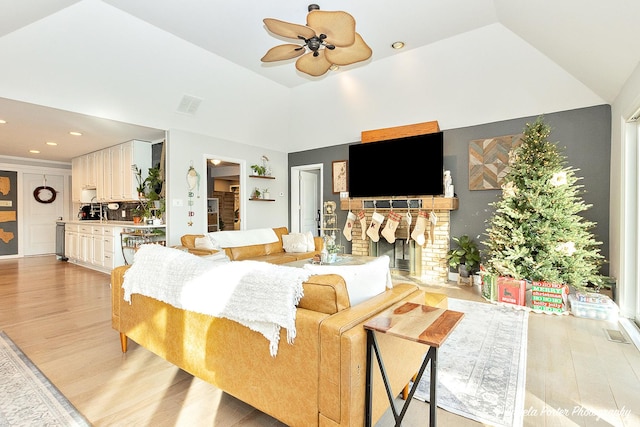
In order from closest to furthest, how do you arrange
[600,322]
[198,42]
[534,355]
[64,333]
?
[534,355], [64,333], [600,322], [198,42]

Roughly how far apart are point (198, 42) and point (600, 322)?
5.50 meters

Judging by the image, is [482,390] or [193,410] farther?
[482,390]

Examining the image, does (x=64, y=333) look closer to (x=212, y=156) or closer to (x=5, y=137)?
(x=212, y=156)

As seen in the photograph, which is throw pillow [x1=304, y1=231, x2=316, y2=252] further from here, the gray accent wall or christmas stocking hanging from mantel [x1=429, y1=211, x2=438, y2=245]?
the gray accent wall

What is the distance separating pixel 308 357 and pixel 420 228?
162 inches

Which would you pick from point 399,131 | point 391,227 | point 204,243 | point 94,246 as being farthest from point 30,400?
point 399,131

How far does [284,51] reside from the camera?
309 centimetres

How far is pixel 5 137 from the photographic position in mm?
5594

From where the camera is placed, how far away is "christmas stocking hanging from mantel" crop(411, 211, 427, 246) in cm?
510

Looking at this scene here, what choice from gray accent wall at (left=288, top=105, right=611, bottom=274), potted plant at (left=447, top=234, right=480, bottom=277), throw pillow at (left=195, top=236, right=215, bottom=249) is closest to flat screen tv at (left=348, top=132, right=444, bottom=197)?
gray accent wall at (left=288, top=105, right=611, bottom=274)

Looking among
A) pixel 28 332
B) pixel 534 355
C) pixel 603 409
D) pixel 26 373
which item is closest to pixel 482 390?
pixel 603 409

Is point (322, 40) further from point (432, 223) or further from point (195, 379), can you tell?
point (432, 223)

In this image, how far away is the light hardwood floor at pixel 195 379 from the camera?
1.75 m

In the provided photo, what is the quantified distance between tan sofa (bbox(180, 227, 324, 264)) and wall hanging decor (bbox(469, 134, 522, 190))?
267cm
